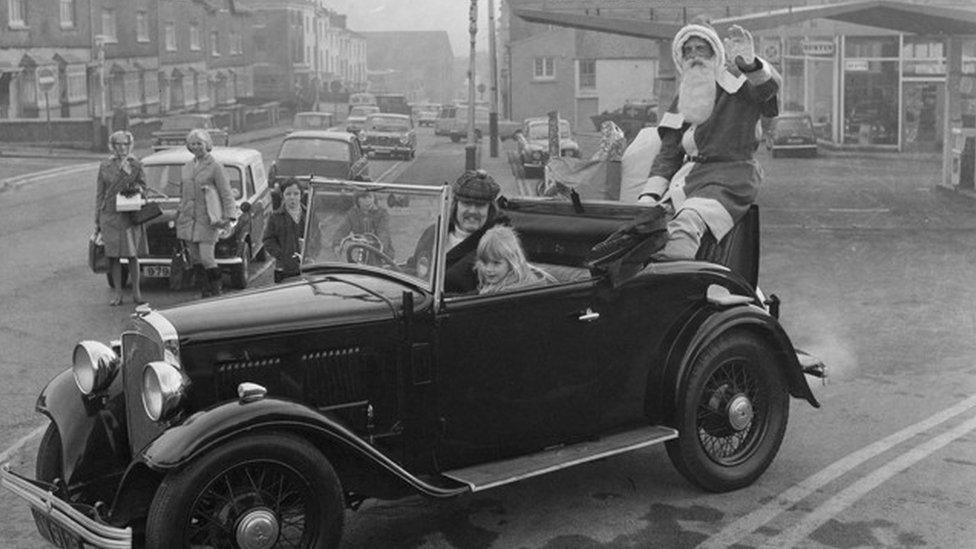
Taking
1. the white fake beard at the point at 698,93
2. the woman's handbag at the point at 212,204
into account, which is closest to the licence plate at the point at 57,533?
the white fake beard at the point at 698,93

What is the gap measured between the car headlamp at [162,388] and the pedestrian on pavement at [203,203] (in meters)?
7.55

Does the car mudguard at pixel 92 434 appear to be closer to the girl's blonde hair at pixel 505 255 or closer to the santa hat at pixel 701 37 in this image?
the girl's blonde hair at pixel 505 255

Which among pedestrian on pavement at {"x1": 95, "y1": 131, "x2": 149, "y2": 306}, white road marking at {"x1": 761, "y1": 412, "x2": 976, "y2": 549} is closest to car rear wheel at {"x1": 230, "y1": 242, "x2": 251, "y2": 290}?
pedestrian on pavement at {"x1": 95, "y1": 131, "x2": 149, "y2": 306}

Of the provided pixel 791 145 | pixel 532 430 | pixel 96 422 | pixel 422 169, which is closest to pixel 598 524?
pixel 532 430

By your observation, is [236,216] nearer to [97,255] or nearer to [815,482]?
[97,255]

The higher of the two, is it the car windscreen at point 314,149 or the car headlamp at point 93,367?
the car windscreen at point 314,149

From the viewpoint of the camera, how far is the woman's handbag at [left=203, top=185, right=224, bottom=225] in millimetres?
12906

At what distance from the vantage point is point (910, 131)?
42.9 metres

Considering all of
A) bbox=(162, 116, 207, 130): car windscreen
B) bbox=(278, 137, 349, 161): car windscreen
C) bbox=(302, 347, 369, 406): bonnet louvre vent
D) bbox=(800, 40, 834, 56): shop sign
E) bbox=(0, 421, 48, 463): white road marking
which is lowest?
bbox=(0, 421, 48, 463): white road marking

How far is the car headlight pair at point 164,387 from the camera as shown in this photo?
5375 mm

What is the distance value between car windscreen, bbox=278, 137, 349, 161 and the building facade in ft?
91.2

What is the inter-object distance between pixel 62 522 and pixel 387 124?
4112 cm

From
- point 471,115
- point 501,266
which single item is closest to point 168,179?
point 501,266

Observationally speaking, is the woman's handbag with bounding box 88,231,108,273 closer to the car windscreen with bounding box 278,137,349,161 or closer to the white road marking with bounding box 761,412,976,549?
the car windscreen with bounding box 278,137,349,161
